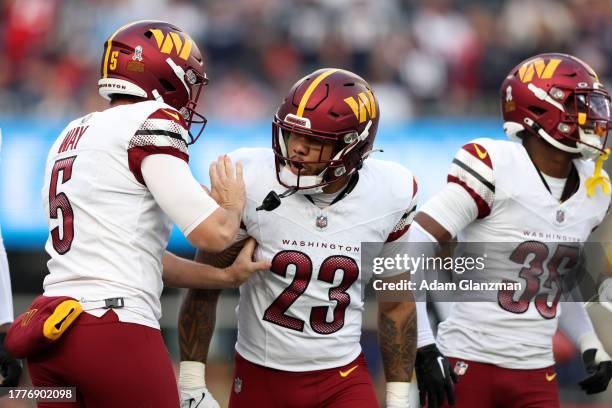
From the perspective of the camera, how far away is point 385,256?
15.3 ft

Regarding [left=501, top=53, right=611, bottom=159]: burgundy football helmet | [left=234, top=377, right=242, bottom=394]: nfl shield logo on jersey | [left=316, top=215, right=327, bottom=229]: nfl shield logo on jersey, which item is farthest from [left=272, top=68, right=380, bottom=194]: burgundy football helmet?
[left=501, top=53, right=611, bottom=159]: burgundy football helmet

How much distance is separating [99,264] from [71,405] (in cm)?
51

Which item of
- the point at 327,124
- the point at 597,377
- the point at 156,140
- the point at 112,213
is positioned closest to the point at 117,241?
the point at 112,213

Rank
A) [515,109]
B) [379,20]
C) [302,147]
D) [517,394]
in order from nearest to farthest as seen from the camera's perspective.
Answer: [302,147], [517,394], [515,109], [379,20]

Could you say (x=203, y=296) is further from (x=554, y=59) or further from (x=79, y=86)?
(x=79, y=86)

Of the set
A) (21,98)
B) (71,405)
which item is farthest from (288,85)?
(71,405)

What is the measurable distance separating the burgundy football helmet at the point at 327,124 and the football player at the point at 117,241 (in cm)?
33

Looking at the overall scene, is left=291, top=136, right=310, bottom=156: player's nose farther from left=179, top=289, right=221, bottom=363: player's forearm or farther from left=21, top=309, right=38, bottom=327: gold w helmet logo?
left=21, top=309, right=38, bottom=327: gold w helmet logo

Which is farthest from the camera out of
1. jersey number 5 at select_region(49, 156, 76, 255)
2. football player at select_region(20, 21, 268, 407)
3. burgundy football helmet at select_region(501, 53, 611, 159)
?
burgundy football helmet at select_region(501, 53, 611, 159)

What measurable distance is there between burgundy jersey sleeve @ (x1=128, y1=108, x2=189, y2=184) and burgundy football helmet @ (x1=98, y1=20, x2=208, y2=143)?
0.36 metres

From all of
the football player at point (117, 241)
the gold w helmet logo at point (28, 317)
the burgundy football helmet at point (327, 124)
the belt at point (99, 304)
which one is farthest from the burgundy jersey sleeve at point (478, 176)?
the gold w helmet logo at point (28, 317)

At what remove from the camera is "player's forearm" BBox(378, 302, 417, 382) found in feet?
15.3

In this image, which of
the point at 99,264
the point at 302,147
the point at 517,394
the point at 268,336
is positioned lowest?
the point at 517,394

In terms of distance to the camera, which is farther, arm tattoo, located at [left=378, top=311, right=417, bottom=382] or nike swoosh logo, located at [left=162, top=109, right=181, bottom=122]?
arm tattoo, located at [left=378, top=311, right=417, bottom=382]
